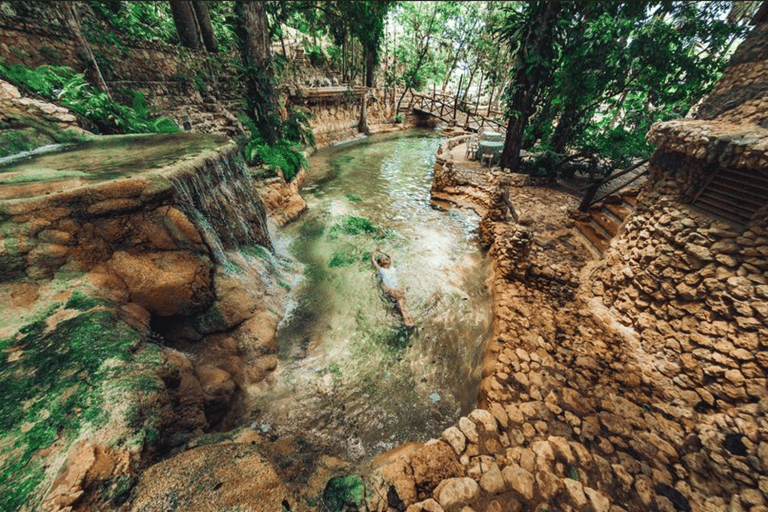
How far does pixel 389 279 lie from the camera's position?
21.2ft

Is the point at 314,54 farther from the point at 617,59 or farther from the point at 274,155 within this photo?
the point at 617,59

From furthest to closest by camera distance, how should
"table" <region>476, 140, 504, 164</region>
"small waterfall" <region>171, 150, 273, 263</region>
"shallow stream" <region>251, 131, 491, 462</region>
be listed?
1. "table" <region>476, 140, 504, 164</region>
2. "small waterfall" <region>171, 150, 273, 263</region>
3. "shallow stream" <region>251, 131, 491, 462</region>

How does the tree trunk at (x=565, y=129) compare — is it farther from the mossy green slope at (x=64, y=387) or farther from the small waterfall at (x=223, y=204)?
the mossy green slope at (x=64, y=387)

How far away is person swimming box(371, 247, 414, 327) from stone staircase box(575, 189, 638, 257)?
4627mm

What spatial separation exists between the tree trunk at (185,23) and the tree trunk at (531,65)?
12181 mm

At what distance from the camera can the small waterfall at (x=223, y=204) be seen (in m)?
4.24

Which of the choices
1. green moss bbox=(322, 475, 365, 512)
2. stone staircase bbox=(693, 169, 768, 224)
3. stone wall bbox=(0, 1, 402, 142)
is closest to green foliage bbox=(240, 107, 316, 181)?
stone wall bbox=(0, 1, 402, 142)

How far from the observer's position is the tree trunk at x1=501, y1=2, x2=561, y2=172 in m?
8.30

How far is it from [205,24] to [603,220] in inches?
658

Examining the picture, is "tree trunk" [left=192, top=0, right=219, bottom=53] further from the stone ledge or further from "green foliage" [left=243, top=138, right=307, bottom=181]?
the stone ledge

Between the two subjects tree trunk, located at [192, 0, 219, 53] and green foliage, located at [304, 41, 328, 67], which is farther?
green foliage, located at [304, 41, 328, 67]

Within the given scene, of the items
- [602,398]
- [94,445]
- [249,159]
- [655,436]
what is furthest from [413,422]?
[249,159]

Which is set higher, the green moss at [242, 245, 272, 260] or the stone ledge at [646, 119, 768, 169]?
the stone ledge at [646, 119, 768, 169]

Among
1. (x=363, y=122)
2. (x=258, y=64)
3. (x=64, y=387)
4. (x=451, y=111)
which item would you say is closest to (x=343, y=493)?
(x=64, y=387)
